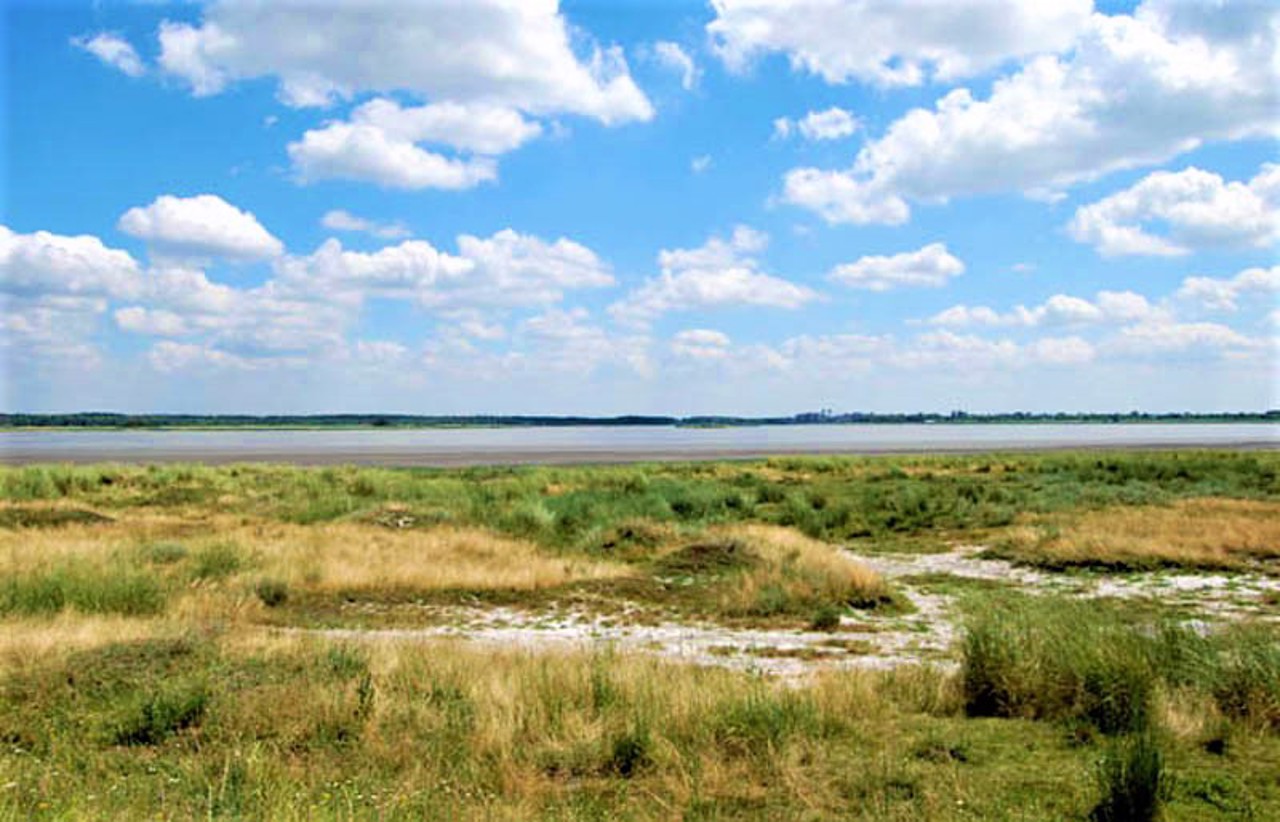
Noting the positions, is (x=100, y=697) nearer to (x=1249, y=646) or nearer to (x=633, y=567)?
(x=1249, y=646)

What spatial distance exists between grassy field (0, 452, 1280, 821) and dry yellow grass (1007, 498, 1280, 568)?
35 cm

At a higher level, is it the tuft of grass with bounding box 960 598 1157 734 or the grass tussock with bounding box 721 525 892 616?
the tuft of grass with bounding box 960 598 1157 734

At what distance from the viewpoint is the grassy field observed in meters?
6.59

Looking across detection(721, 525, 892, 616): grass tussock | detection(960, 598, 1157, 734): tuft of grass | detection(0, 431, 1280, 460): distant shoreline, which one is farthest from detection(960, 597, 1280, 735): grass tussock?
detection(0, 431, 1280, 460): distant shoreline

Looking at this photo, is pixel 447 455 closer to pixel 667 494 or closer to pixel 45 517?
pixel 667 494

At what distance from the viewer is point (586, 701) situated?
29.1 ft

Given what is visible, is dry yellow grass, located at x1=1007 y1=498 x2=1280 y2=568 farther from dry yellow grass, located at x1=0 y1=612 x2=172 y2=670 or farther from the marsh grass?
dry yellow grass, located at x1=0 y1=612 x2=172 y2=670

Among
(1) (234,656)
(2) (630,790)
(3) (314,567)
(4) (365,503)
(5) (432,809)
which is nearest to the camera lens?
(5) (432,809)

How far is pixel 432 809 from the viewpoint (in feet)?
20.7

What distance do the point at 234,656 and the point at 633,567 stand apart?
38.1 feet

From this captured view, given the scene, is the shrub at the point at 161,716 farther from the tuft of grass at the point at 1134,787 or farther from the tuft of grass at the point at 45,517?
the tuft of grass at the point at 45,517

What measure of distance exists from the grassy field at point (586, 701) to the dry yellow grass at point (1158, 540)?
0.35 m

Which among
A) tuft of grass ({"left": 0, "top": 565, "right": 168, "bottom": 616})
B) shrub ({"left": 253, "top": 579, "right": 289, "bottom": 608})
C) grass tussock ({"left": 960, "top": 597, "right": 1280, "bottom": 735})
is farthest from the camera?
shrub ({"left": 253, "top": 579, "right": 289, "bottom": 608})

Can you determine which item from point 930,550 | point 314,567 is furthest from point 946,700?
point 930,550
